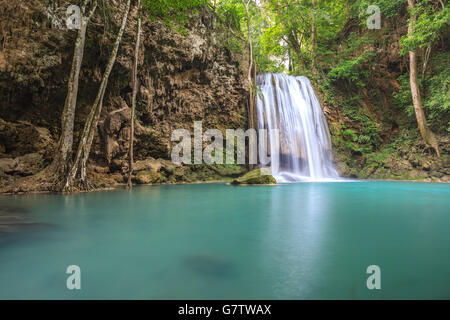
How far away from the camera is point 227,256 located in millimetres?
2049

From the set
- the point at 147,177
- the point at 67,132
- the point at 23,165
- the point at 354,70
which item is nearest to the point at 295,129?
the point at 354,70

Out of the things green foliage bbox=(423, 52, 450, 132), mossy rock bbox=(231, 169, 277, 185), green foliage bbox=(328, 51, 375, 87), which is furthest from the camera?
green foliage bbox=(328, 51, 375, 87)

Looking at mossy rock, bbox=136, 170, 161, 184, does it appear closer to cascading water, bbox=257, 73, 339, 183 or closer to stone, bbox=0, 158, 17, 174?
stone, bbox=0, 158, 17, 174

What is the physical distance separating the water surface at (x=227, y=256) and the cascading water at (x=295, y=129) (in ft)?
31.7

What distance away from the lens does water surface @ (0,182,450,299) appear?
1.46 metres

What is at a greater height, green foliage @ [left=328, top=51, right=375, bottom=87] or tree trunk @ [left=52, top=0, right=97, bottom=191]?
green foliage @ [left=328, top=51, right=375, bottom=87]

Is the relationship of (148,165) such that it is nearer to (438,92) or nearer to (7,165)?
(7,165)

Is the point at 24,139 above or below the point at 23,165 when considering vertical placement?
above

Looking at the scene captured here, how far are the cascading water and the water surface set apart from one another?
9652 mm

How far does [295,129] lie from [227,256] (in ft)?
42.0

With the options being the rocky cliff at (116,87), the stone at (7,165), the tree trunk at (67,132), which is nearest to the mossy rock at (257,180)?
the rocky cliff at (116,87)

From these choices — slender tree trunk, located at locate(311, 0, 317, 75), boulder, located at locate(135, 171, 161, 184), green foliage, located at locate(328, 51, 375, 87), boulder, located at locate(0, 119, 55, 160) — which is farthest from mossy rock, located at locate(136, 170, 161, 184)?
green foliage, located at locate(328, 51, 375, 87)

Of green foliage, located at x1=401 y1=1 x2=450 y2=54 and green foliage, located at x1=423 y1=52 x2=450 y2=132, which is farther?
green foliage, located at x1=423 y1=52 x2=450 y2=132

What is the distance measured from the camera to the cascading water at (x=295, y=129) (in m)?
13.5
